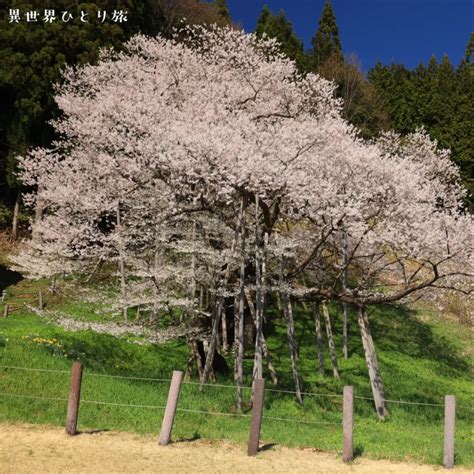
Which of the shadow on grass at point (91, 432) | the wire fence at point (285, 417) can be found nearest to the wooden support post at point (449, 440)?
the wire fence at point (285, 417)

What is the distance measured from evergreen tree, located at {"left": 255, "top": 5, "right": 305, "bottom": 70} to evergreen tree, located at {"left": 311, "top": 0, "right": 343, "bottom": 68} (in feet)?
5.09

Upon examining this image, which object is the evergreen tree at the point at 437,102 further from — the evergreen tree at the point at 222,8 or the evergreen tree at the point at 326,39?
the evergreen tree at the point at 222,8

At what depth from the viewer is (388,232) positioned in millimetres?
12422

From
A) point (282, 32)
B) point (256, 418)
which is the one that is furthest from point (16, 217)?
point (282, 32)

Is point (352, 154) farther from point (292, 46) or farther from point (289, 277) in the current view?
point (292, 46)

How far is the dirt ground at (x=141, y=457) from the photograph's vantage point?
7.85 m

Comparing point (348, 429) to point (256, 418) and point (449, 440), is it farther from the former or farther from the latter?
point (449, 440)

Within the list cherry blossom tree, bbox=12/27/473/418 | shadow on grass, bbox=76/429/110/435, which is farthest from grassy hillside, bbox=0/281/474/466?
cherry blossom tree, bbox=12/27/473/418

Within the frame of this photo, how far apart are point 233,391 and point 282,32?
40332 millimetres

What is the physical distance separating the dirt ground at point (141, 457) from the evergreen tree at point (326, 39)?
142ft

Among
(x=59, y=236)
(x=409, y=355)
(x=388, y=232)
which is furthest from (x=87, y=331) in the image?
(x=409, y=355)

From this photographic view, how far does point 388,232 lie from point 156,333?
21.7 ft

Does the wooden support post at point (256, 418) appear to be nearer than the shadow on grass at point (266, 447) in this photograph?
Yes

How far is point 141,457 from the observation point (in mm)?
8406
